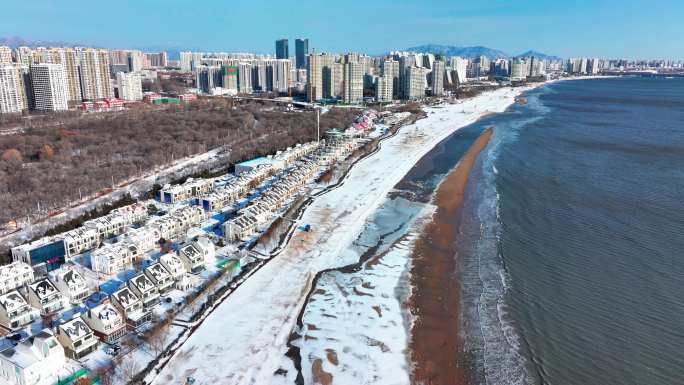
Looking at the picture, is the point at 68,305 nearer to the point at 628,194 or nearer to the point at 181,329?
the point at 181,329

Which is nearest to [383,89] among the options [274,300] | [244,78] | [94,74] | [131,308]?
[244,78]

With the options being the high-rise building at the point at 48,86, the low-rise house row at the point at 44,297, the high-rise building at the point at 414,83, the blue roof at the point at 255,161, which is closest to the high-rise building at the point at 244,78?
the high-rise building at the point at 414,83

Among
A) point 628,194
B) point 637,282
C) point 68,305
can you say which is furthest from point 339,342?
point 628,194

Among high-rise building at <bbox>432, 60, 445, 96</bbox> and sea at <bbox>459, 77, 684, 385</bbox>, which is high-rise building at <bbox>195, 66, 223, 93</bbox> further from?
sea at <bbox>459, 77, 684, 385</bbox>

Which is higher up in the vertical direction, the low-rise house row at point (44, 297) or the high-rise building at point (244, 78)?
the high-rise building at point (244, 78)

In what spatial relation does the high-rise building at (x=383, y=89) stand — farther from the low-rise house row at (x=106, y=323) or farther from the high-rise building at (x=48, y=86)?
the low-rise house row at (x=106, y=323)

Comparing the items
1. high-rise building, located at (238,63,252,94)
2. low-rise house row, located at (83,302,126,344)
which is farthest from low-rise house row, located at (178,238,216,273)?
high-rise building, located at (238,63,252,94)
